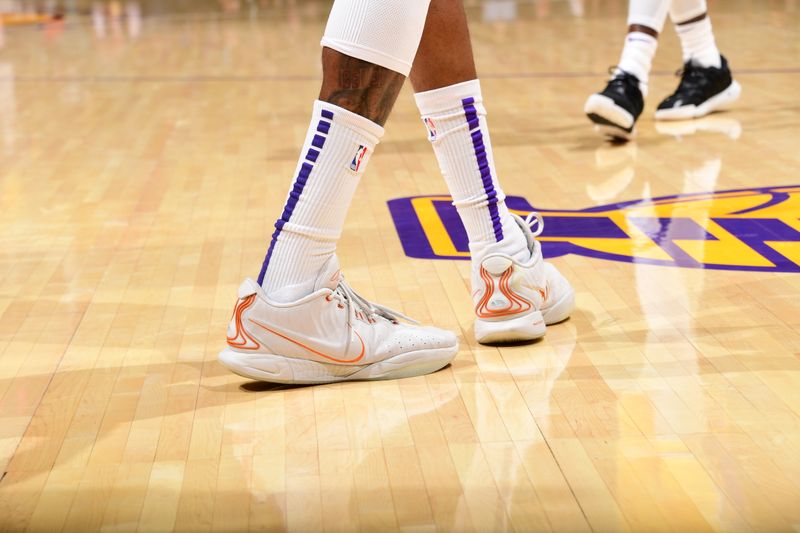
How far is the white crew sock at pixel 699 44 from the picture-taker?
3.20 metres

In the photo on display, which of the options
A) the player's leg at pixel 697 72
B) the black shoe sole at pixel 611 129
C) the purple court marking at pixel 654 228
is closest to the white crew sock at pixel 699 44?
the player's leg at pixel 697 72

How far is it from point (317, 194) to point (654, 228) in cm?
92

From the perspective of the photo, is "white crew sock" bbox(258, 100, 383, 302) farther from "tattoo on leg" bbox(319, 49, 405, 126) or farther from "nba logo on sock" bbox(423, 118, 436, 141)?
"nba logo on sock" bbox(423, 118, 436, 141)

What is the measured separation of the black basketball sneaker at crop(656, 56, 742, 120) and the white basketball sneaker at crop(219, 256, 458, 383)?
2.02 metres

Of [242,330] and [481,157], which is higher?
[481,157]

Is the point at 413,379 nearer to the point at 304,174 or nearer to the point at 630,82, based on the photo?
the point at 304,174

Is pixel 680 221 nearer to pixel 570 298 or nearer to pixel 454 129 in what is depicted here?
pixel 570 298

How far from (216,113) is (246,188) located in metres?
1.14

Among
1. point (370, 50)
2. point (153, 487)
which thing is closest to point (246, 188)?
point (370, 50)

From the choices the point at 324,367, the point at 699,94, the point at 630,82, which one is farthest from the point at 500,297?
the point at 699,94

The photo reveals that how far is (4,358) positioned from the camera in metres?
1.41

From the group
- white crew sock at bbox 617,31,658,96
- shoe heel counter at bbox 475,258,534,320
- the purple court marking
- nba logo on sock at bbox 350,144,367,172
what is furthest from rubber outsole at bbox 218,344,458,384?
white crew sock at bbox 617,31,658,96

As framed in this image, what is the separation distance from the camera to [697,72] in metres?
3.24

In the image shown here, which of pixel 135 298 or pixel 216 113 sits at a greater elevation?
pixel 135 298
